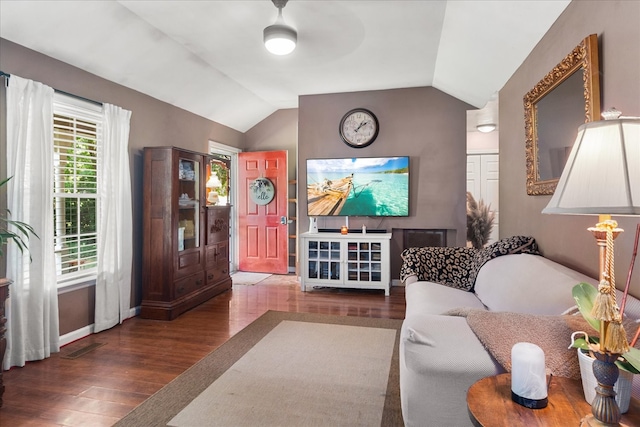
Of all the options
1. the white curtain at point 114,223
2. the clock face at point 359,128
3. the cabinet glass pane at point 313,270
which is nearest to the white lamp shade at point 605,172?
the white curtain at point 114,223

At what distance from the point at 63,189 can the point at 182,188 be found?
111 centimetres

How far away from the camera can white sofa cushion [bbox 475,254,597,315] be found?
1.74m

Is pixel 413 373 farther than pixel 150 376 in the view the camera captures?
No

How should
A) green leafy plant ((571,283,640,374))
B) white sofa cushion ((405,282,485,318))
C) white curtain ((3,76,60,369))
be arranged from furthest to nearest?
white curtain ((3,76,60,369)) → white sofa cushion ((405,282,485,318)) → green leafy plant ((571,283,640,374))

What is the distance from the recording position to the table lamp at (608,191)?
92 cm

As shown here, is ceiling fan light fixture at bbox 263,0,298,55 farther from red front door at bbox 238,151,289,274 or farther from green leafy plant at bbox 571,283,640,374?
red front door at bbox 238,151,289,274

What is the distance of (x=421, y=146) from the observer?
4.93m

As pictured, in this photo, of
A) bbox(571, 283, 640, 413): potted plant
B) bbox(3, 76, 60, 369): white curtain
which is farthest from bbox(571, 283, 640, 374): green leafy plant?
bbox(3, 76, 60, 369): white curtain

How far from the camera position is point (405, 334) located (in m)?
1.46

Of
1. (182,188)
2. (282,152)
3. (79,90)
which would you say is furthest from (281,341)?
(282,152)

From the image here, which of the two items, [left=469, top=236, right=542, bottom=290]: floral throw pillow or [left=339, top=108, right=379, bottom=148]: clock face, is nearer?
[left=469, top=236, right=542, bottom=290]: floral throw pillow

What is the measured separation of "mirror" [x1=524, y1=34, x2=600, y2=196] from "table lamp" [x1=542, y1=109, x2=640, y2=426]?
1052mm

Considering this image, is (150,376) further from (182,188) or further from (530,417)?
(530,417)

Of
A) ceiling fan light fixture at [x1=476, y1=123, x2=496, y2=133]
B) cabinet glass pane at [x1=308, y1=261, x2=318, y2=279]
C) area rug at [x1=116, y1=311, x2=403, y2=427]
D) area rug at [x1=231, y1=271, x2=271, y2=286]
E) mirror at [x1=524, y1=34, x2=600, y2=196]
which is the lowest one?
area rug at [x1=116, y1=311, x2=403, y2=427]
